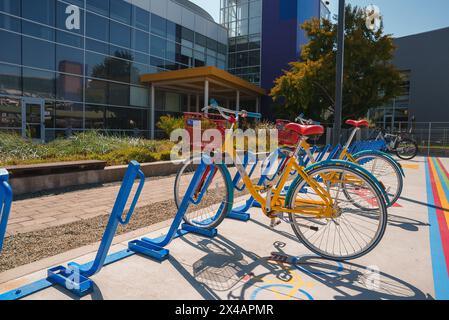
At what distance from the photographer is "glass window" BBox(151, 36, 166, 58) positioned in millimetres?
20969

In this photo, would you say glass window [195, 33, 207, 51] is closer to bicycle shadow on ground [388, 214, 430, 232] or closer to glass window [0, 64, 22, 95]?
glass window [0, 64, 22, 95]

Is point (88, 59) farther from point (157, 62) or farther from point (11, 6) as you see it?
point (157, 62)

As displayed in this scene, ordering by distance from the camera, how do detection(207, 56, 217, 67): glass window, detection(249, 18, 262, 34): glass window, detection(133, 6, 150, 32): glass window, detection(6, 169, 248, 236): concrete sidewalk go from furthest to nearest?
1. detection(249, 18, 262, 34): glass window
2. detection(207, 56, 217, 67): glass window
3. detection(133, 6, 150, 32): glass window
4. detection(6, 169, 248, 236): concrete sidewalk

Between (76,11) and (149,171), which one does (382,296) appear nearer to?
(149,171)

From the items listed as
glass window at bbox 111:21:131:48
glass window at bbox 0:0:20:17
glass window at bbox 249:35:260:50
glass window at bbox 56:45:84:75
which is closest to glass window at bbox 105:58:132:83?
glass window at bbox 111:21:131:48

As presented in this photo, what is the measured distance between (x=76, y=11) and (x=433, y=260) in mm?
18145

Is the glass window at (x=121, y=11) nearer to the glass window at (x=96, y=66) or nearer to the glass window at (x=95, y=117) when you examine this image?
the glass window at (x=96, y=66)

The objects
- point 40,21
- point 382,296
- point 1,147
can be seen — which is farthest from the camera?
point 40,21

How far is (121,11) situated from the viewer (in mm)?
18656

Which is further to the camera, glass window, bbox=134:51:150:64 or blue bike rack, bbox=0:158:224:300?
glass window, bbox=134:51:150:64

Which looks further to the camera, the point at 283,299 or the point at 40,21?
the point at 40,21

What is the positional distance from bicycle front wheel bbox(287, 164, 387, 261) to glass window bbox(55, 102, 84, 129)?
15.3m
